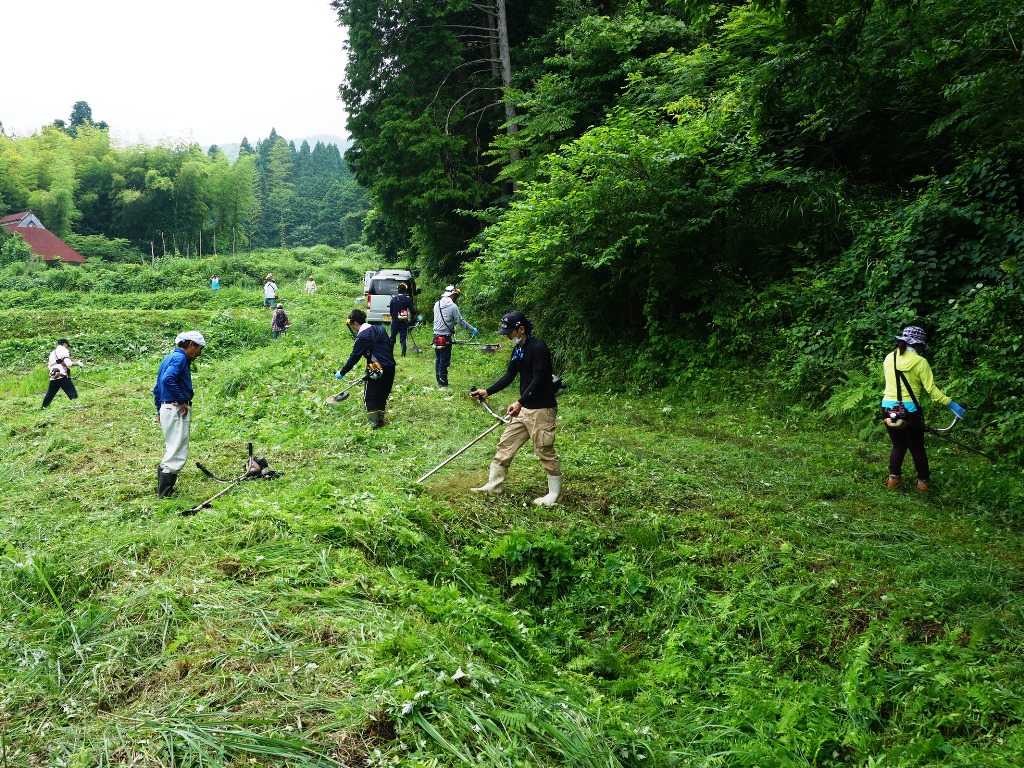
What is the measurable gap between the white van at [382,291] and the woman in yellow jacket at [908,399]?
1505 cm

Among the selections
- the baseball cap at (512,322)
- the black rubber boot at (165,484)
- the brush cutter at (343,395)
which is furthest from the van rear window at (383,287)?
the baseball cap at (512,322)

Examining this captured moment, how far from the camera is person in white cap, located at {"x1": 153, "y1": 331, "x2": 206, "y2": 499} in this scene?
6.82 m

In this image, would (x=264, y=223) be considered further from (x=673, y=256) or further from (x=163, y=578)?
(x=163, y=578)

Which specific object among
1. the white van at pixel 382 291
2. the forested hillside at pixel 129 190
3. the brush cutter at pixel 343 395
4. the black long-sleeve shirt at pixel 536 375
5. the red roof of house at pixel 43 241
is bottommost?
the brush cutter at pixel 343 395

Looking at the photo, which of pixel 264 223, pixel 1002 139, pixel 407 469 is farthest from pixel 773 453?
pixel 264 223

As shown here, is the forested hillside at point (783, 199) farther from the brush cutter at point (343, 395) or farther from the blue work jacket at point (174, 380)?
the blue work jacket at point (174, 380)

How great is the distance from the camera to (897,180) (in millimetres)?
11516

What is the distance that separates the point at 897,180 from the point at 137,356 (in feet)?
67.4

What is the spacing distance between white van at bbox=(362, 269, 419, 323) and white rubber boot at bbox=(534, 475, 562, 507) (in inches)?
560

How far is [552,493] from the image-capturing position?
258 inches

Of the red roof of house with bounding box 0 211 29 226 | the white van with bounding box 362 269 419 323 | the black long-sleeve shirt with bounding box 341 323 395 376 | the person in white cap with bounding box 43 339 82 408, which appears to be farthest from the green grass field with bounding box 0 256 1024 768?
the red roof of house with bounding box 0 211 29 226

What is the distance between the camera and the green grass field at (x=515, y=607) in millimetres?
2926

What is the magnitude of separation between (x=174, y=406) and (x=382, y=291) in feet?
53.0

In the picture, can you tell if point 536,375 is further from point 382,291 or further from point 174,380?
point 382,291
